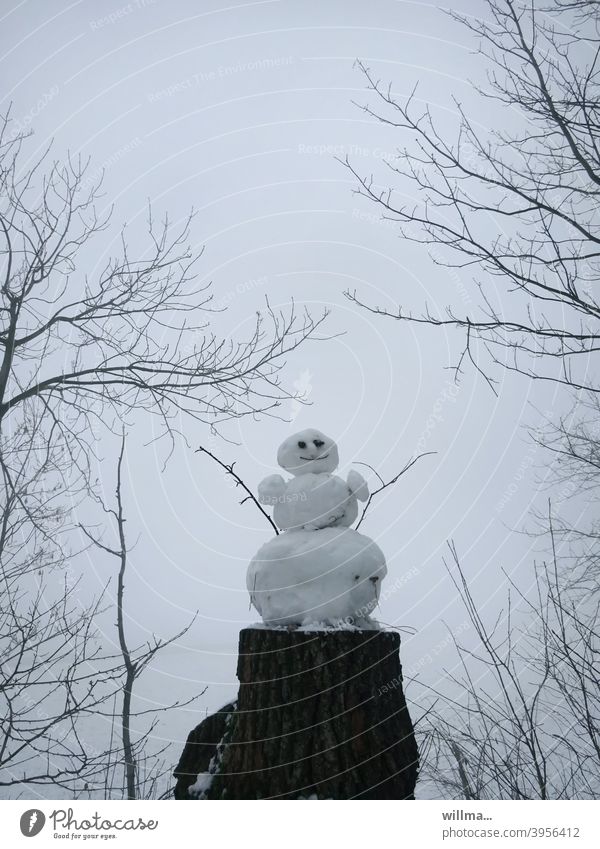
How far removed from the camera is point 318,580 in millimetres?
2037

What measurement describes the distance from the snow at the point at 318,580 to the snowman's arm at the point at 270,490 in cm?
22

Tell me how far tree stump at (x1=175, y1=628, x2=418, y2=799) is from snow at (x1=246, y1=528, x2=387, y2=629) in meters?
0.08

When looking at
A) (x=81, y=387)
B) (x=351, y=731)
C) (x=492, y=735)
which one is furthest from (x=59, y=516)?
(x=492, y=735)

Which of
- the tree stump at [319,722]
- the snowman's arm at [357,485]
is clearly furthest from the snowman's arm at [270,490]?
the tree stump at [319,722]

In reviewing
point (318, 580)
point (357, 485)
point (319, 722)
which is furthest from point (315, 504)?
point (319, 722)

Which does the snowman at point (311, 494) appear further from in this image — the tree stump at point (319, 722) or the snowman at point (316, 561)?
the tree stump at point (319, 722)

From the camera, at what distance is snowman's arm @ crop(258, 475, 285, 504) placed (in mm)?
2303

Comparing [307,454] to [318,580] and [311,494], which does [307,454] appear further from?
[318,580]

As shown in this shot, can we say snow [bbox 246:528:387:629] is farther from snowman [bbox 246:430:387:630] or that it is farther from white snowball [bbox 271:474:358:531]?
white snowball [bbox 271:474:358:531]

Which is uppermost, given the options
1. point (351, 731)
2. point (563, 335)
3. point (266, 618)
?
point (563, 335)

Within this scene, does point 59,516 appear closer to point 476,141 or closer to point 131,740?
point 131,740

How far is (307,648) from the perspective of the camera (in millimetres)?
1945
